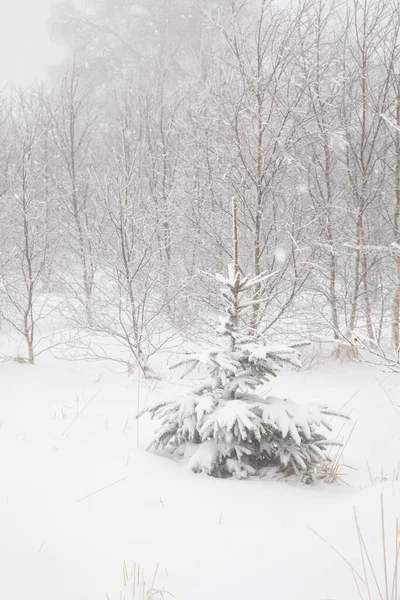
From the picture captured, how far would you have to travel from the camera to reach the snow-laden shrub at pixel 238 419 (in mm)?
2857

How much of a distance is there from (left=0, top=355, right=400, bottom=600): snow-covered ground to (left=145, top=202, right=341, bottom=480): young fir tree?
0.60 ft

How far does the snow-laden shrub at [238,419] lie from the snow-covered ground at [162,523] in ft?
0.56

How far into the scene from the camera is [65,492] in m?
2.53

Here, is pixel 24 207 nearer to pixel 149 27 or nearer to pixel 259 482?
pixel 259 482

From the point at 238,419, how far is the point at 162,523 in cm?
77

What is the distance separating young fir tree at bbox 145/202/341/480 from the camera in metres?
2.86

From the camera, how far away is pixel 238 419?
2736 millimetres

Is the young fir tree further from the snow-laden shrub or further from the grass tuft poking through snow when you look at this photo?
the grass tuft poking through snow

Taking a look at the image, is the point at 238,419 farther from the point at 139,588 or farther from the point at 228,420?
the point at 139,588

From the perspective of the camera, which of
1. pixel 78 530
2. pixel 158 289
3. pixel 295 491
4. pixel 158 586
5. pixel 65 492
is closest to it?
pixel 158 586

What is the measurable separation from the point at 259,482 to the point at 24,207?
6.30 meters

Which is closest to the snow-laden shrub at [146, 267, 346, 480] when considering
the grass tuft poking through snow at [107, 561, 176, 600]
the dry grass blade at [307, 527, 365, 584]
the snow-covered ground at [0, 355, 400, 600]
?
the snow-covered ground at [0, 355, 400, 600]

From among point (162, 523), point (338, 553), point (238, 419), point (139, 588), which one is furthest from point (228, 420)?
point (139, 588)

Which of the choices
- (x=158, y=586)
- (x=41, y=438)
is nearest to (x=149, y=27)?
(x=41, y=438)
